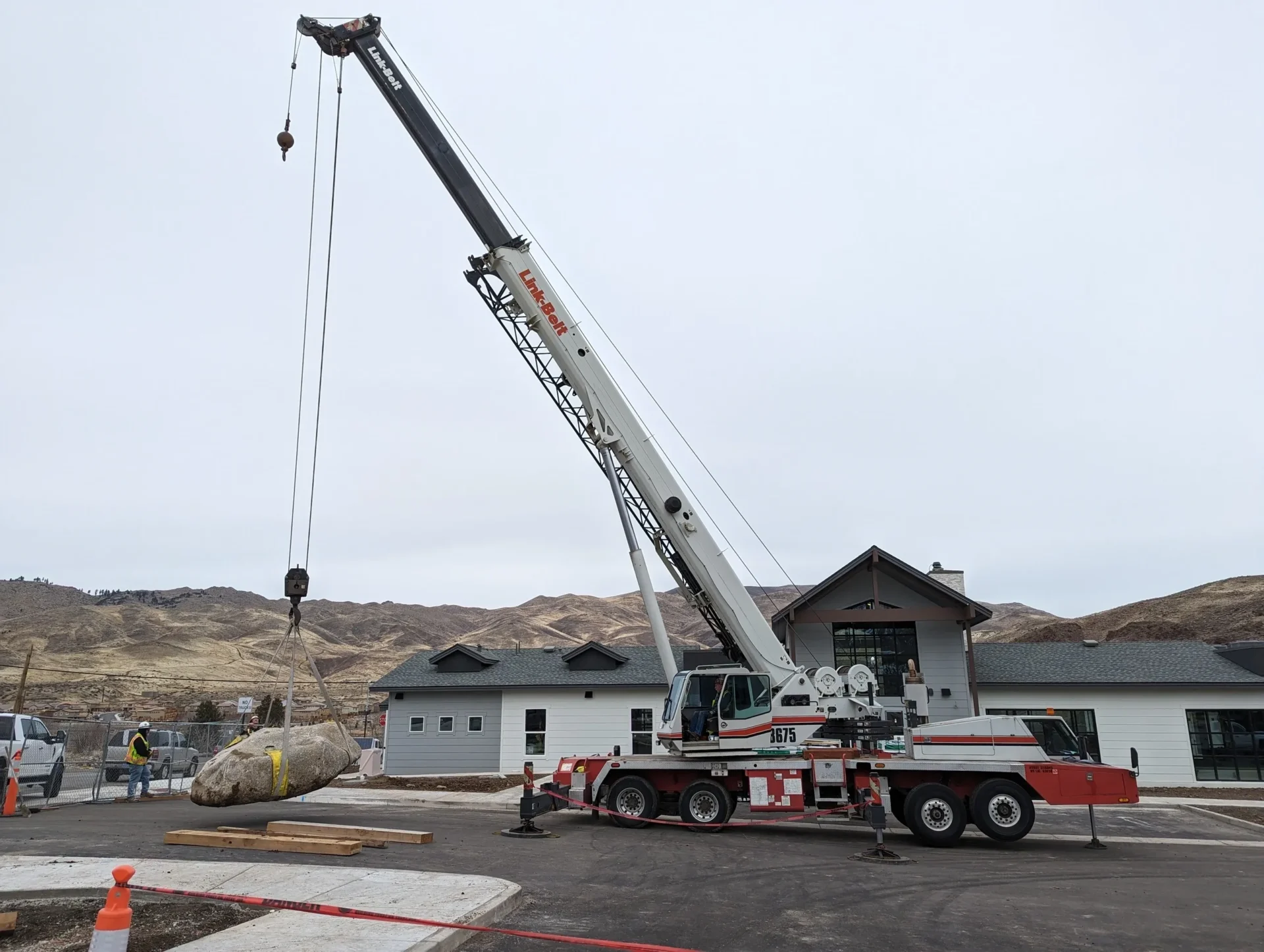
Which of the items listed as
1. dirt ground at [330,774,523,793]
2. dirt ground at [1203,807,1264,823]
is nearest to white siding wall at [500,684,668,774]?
dirt ground at [330,774,523,793]

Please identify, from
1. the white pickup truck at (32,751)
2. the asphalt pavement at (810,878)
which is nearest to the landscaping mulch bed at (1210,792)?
the asphalt pavement at (810,878)

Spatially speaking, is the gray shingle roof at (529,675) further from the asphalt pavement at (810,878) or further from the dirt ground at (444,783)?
the asphalt pavement at (810,878)

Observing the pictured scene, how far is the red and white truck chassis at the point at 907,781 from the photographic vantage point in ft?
46.8

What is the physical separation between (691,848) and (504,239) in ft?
38.7

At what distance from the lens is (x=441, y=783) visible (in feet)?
→ 83.0

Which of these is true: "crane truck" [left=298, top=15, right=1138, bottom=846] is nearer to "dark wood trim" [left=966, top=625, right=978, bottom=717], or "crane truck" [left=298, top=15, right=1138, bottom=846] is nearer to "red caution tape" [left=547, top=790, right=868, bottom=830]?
"red caution tape" [left=547, top=790, right=868, bottom=830]

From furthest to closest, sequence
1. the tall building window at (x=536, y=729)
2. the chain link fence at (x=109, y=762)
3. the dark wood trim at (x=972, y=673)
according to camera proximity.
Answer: the tall building window at (x=536, y=729) < the dark wood trim at (x=972, y=673) < the chain link fence at (x=109, y=762)

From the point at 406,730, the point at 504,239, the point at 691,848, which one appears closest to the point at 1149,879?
the point at 691,848

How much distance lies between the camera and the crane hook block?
482 inches

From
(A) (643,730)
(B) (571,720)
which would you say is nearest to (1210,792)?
(A) (643,730)

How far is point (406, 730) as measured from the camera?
95.9 feet

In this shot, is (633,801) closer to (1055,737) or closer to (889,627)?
(1055,737)

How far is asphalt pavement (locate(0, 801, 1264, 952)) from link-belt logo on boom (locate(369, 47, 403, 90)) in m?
14.0

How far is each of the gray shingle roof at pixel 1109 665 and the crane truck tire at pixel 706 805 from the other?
46.3 ft
